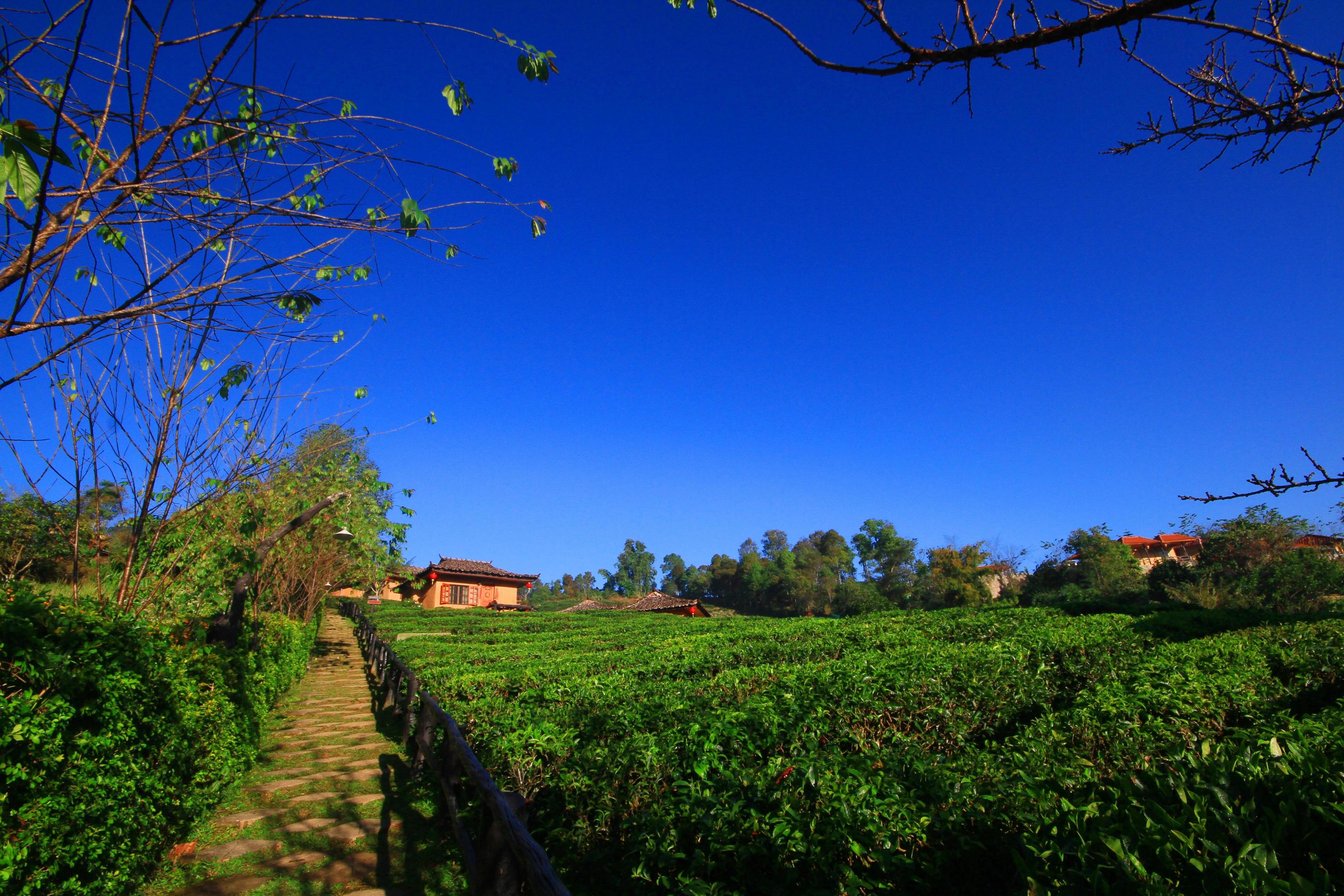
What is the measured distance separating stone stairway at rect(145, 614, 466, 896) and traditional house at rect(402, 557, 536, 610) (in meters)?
29.5

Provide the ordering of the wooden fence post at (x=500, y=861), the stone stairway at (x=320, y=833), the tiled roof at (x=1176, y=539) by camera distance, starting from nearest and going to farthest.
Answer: the wooden fence post at (x=500, y=861), the stone stairway at (x=320, y=833), the tiled roof at (x=1176, y=539)

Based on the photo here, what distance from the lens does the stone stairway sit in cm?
392

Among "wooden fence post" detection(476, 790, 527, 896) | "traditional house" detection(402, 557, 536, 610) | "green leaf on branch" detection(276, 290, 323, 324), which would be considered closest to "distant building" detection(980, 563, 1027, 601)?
"traditional house" detection(402, 557, 536, 610)

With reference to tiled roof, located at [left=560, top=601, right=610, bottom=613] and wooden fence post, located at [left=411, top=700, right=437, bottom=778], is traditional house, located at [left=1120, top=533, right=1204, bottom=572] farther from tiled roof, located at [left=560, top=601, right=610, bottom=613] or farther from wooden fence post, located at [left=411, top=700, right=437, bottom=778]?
wooden fence post, located at [left=411, top=700, right=437, bottom=778]

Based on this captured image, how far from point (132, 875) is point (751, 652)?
7760mm

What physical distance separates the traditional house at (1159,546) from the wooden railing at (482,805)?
52.9 meters

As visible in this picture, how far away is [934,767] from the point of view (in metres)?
3.19

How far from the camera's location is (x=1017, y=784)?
275 cm

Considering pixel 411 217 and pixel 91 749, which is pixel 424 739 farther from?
pixel 411 217

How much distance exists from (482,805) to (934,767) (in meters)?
2.85

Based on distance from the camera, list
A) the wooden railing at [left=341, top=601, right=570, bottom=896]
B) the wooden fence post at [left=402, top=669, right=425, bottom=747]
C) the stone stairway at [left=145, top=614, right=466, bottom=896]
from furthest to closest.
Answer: the wooden fence post at [left=402, top=669, right=425, bottom=747]
the stone stairway at [left=145, top=614, right=466, bottom=896]
the wooden railing at [left=341, top=601, right=570, bottom=896]

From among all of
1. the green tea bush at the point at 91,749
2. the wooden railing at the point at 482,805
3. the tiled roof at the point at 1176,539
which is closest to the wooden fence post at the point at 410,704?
the wooden railing at the point at 482,805

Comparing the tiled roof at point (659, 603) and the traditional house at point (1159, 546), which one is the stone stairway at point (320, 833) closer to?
the tiled roof at point (659, 603)

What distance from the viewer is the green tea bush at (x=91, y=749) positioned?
2.77 meters
